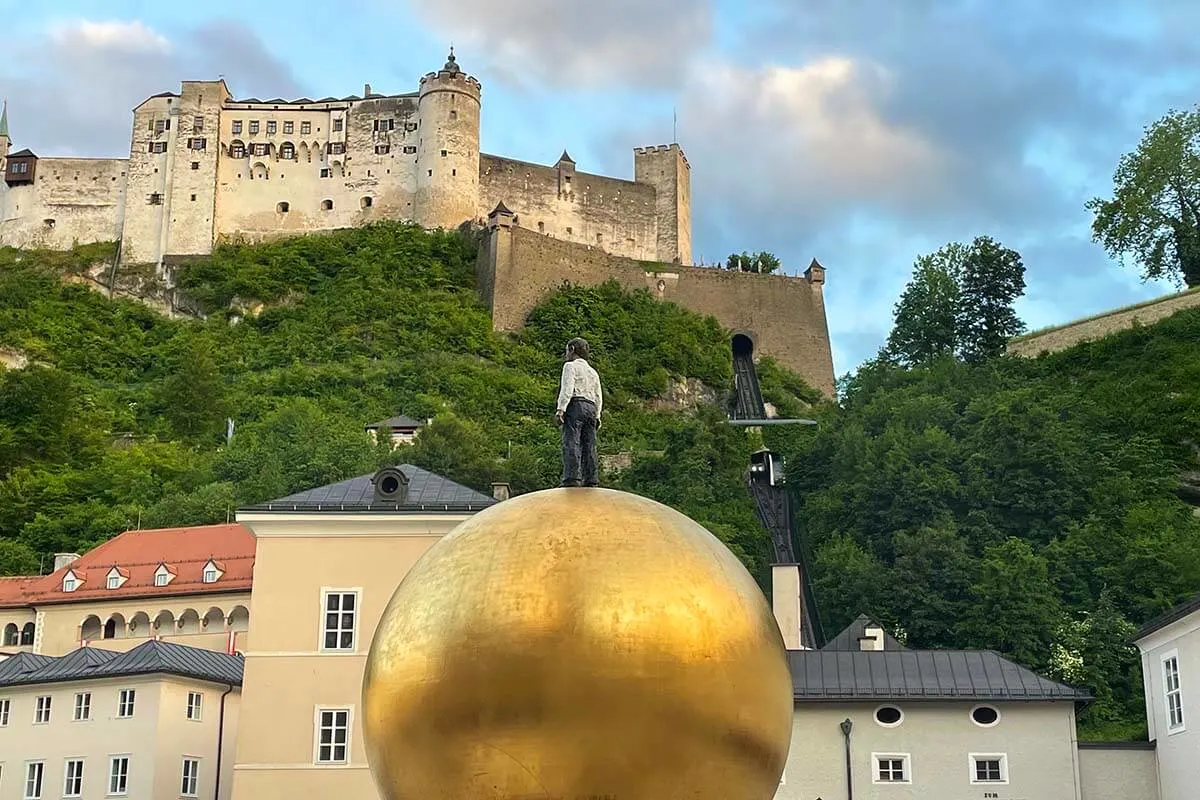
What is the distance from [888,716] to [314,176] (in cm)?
7300

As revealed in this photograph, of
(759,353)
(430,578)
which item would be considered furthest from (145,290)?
(430,578)

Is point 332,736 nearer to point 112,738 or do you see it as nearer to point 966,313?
point 112,738

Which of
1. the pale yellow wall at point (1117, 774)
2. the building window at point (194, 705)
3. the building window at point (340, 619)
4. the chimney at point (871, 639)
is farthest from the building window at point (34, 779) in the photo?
the pale yellow wall at point (1117, 774)

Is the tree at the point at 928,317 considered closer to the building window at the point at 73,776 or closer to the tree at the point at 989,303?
the tree at the point at 989,303

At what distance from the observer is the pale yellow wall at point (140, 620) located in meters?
50.8

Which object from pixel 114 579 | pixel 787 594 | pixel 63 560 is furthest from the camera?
pixel 63 560

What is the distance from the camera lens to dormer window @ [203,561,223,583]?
51.7 m

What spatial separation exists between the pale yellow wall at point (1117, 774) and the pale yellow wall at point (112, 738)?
2023 centimetres

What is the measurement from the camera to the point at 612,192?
10162cm

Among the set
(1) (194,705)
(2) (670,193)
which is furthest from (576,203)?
(1) (194,705)

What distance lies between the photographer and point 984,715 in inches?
1208

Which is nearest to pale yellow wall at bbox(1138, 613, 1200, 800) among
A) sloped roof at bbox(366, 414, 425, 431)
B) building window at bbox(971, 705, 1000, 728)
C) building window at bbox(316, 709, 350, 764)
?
building window at bbox(971, 705, 1000, 728)

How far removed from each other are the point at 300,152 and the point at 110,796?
65312mm

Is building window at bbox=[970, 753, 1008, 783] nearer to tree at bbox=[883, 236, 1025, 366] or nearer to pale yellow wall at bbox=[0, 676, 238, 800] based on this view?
pale yellow wall at bbox=[0, 676, 238, 800]
